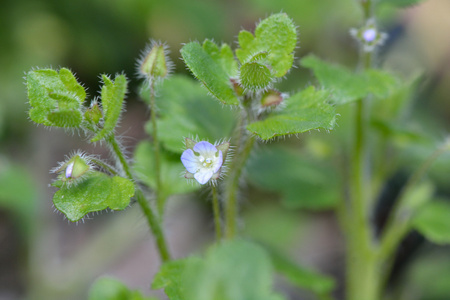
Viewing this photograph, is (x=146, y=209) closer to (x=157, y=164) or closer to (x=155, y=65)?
(x=157, y=164)

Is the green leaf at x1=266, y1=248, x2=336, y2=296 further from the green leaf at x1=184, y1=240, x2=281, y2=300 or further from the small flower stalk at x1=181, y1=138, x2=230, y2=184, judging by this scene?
the green leaf at x1=184, y1=240, x2=281, y2=300

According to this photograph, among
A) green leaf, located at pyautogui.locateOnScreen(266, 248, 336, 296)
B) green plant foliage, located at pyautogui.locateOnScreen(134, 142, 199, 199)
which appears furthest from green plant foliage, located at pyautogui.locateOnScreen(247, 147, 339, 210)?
green plant foliage, located at pyautogui.locateOnScreen(134, 142, 199, 199)

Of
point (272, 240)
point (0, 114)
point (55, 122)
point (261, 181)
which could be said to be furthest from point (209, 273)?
point (0, 114)

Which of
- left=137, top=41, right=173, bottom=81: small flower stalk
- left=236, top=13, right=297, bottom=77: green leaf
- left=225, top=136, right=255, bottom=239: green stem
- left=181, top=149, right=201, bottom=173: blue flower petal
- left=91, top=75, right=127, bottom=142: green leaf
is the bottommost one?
left=181, top=149, right=201, bottom=173: blue flower petal

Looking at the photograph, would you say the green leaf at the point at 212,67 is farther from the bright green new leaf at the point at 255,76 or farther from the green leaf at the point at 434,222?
the green leaf at the point at 434,222

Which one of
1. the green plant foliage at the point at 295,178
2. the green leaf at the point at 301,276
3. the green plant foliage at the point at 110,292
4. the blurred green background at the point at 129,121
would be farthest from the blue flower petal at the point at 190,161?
the blurred green background at the point at 129,121

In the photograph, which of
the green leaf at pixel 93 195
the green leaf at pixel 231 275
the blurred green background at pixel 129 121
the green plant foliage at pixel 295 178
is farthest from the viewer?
the blurred green background at pixel 129 121
